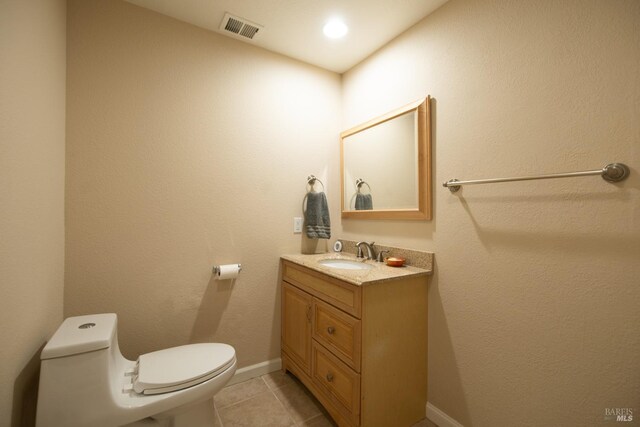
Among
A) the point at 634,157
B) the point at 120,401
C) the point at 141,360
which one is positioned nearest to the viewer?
the point at 634,157

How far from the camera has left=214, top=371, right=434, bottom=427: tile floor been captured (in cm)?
148

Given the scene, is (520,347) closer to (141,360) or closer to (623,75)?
(623,75)

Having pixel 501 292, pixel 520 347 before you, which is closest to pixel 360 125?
pixel 501 292

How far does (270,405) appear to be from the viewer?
5.30 ft

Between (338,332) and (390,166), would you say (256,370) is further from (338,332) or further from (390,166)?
(390,166)

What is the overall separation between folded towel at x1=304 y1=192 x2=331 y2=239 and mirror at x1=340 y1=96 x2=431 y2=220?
0.74 ft

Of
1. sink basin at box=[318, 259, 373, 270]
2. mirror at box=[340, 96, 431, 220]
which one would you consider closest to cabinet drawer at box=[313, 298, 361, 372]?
sink basin at box=[318, 259, 373, 270]

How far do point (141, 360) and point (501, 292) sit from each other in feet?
5.66

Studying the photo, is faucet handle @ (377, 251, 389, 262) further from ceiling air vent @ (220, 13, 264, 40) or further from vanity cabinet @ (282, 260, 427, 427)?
ceiling air vent @ (220, 13, 264, 40)

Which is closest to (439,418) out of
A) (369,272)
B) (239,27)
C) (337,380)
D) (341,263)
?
(337,380)

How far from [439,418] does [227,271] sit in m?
1.48

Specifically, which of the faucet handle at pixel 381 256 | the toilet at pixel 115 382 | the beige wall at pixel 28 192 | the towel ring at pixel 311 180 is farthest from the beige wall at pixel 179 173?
the faucet handle at pixel 381 256

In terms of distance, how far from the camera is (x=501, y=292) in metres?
1.24

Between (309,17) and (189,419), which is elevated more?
(309,17)
